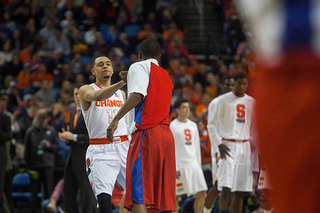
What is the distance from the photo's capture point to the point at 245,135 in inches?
336

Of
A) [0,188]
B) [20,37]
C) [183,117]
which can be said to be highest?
[20,37]

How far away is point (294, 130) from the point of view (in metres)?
1.69

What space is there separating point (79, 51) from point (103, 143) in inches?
402

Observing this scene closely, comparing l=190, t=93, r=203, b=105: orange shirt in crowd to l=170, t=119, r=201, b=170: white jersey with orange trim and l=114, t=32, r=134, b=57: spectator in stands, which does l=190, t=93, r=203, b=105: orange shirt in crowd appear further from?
l=170, t=119, r=201, b=170: white jersey with orange trim

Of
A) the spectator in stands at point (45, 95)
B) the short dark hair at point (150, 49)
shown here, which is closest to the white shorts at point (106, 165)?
the short dark hair at point (150, 49)

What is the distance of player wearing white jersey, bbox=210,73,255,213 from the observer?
27.5 ft

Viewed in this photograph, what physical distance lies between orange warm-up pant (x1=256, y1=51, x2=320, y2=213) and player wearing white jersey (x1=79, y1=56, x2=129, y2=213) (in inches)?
176

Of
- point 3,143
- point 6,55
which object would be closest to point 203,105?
point 3,143

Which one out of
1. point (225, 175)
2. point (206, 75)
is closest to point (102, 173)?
point (225, 175)

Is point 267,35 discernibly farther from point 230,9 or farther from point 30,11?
point 230,9

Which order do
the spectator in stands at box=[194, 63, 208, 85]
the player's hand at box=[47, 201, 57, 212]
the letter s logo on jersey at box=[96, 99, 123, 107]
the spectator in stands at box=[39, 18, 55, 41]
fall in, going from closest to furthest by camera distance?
the letter s logo on jersey at box=[96, 99, 123, 107], the player's hand at box=[47, 201, 57, 212], the spectator in stands at box=[194, 63, 208, 85], the spectator in stands at box=[39, 18, 55, 41]

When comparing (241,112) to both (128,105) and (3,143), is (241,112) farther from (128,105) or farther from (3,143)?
(3,143)

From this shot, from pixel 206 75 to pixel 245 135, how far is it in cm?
804

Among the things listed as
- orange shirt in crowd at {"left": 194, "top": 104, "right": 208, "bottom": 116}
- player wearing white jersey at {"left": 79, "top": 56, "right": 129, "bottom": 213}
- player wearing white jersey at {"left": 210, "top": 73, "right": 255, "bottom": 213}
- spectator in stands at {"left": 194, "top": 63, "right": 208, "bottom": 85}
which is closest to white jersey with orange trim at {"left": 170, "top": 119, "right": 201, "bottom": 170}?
player wearing white jersey at {"left": 210, "top": 73, "right": 255, "bottom": 213}
